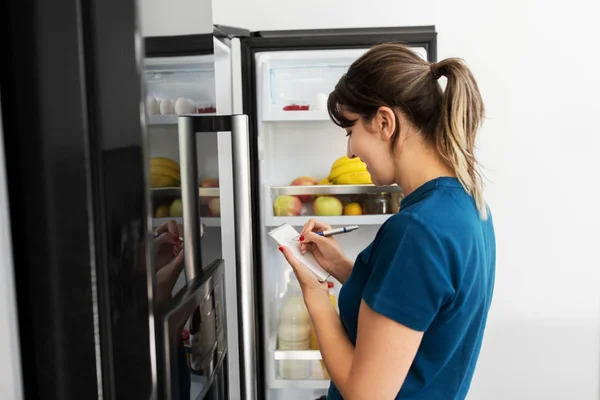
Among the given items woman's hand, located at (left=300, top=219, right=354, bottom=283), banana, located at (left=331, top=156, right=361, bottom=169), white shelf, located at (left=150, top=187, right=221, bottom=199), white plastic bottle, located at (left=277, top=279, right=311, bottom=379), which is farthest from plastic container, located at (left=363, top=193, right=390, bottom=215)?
white shelf, located at (left=150, top=187, right=221, bottom=199)

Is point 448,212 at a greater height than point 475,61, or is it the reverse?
point 475,61

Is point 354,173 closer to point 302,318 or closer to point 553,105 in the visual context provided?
point 302,318

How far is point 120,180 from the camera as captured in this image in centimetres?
43

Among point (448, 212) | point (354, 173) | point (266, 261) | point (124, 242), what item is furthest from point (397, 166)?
point (266, 261)

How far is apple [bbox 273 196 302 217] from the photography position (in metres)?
1.78

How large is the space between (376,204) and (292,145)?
1.32 ft

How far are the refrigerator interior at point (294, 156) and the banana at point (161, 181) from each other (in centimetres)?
119

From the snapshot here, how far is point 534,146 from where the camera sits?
6.42 feet

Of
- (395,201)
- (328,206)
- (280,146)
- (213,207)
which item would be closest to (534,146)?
(395,201)

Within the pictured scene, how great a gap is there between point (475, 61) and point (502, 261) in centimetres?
76

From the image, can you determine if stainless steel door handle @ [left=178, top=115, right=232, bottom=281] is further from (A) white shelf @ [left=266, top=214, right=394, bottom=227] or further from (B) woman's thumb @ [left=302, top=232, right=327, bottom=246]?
(A) white shelf @ [left=266, top=214, right=394, bottom=227]

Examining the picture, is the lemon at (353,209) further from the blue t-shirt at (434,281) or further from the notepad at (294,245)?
the blue t-shirt at (434,281)

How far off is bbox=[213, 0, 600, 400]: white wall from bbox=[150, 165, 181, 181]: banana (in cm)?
155

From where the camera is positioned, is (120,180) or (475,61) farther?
(475,61)
